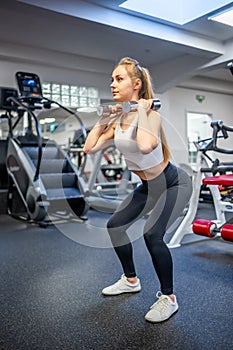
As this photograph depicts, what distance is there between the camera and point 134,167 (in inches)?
69.3

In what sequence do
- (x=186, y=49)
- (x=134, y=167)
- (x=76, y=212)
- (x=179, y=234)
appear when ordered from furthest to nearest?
(x=186, y=49) < (x=76, y=212) < (x=179, y=234) < (x=134, y=167)

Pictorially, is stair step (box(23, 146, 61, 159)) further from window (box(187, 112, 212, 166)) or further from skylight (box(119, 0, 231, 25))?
window (box(187, 112, 212, 166))

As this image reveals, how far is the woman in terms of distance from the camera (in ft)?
5.37

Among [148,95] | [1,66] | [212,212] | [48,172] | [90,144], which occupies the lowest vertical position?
[212,212]

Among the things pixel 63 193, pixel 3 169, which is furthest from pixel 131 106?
pixel 3 169

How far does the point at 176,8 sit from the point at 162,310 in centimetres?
488

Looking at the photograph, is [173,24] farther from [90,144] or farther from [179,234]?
[90,144]

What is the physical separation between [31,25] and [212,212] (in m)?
4.10

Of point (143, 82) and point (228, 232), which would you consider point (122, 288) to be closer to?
point (228, 232)

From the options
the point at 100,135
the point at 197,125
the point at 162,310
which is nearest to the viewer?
the point at 162,310

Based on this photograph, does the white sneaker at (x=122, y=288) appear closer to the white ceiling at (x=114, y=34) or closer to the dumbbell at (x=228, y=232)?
the dumbbell at (x=228, y=232)

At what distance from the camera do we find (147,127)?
1.60 meters

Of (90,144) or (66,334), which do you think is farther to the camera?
(90,144)

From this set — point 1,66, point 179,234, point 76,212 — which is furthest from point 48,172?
point 1,66
